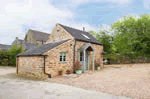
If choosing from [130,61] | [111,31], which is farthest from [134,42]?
[111,31]

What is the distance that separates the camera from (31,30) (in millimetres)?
40562

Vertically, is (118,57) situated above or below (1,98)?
above

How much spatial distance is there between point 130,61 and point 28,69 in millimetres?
19705

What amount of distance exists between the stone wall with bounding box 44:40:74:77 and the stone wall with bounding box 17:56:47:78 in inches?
24.9

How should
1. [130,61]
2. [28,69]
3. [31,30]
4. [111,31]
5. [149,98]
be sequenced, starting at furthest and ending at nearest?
[31,30] → [111,31] → [130,61] → [28,69] → [149,98]

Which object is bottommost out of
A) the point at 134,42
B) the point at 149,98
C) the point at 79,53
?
the point at 149,98

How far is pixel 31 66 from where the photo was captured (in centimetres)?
1209

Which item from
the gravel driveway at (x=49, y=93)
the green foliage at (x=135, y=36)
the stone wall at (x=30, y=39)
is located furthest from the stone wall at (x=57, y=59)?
the stone wall at (x=30, y=39)

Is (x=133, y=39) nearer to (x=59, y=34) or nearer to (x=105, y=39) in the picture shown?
(x=105, y=39)

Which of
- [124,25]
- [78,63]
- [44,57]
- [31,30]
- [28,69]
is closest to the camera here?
[44,57]

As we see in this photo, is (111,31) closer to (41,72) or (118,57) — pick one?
(118,57)

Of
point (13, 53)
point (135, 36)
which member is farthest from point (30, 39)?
point (135, 36)

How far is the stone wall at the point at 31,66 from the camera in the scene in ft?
36.0

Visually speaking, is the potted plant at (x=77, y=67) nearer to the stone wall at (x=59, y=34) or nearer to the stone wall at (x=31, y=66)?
the stone wall at (x=59, y=34)
